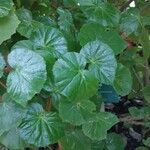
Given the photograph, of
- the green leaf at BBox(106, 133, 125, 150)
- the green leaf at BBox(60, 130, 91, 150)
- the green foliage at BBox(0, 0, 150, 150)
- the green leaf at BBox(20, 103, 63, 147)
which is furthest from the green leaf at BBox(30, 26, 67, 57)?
the green leaf at BBox(106, 133, 125, 150)

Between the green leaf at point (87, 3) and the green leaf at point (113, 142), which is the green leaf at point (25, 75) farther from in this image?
the green leaf at point (113, 142)

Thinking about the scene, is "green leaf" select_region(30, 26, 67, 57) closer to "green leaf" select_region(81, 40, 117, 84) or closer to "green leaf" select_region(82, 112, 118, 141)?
"green leaf" select_region(81, 40, 117, 84)

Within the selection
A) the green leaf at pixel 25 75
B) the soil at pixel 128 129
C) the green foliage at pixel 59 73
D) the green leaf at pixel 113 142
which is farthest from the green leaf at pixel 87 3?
the soil at pixel 128 129

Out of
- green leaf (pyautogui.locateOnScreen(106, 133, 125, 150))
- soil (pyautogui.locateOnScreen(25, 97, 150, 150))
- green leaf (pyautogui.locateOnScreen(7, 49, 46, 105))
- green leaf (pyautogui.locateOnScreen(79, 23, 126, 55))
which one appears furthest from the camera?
soil (pyautogui.locateOnScreen(25, 97, 150, 150))

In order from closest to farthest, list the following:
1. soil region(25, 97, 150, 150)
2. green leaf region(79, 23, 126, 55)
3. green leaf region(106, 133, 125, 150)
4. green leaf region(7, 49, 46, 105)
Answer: green leaf region(7, 49, 46, 105), green leaf region(79, 23, 126, 55), green leaf region(106, 133, 125, 150), soil region(25, 97, 150, 150)

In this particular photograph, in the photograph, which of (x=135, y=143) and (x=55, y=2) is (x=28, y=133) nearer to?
(x=55, y=2)
